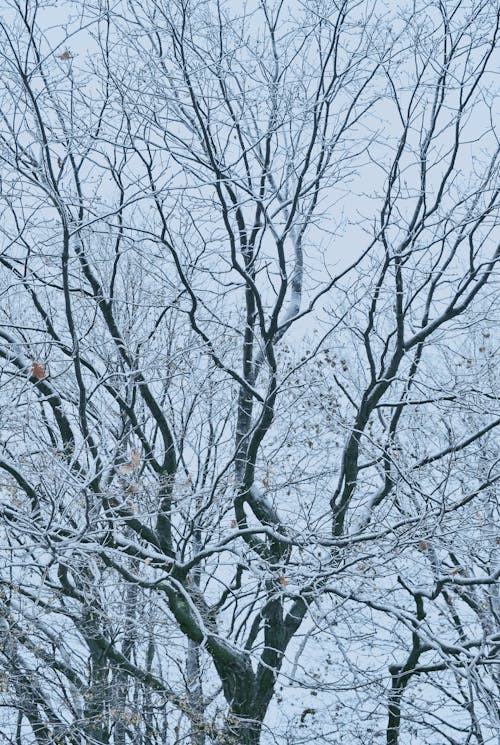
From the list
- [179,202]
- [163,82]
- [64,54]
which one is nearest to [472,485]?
[179,202]

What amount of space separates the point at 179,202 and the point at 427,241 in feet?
8.31

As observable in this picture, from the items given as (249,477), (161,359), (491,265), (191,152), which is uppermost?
(491,265)

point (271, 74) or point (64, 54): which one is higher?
point (271, 74)

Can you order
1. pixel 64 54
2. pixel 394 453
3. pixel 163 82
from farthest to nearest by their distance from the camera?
pixel 394 453 → pixel 163 82 → pixel 64 54

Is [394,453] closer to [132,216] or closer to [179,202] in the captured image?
[179,202]

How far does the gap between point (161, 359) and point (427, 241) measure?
2973mm

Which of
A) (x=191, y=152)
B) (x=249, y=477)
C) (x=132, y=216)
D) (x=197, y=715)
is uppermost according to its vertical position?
(x=132, y=216)

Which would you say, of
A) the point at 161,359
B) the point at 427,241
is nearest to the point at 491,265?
the point at 427,241

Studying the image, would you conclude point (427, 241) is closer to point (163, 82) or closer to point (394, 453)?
point (394, 453)

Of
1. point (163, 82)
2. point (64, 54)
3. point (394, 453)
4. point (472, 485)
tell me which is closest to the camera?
point (64, 54)

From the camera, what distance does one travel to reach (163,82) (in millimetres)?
6445

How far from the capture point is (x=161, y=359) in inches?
302

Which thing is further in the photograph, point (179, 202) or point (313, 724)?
point (313, 724)

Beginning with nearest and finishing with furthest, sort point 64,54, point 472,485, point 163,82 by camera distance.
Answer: point 64,54 → point 163,82 → point 472,485
